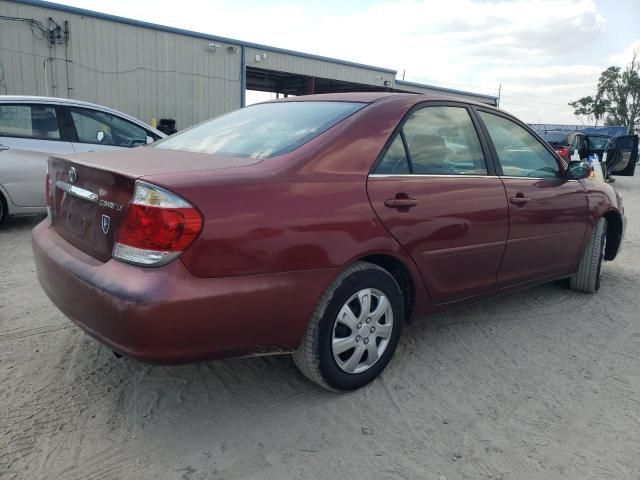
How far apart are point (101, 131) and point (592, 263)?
18.3ft

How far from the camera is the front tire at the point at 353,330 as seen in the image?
8.21 ft

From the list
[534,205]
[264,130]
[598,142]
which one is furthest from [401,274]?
[598,142]

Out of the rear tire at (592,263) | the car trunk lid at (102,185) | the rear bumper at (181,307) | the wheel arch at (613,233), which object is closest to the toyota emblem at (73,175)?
the car trunk lid at (102,185)

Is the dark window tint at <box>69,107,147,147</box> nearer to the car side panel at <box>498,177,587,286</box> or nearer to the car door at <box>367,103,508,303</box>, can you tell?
the car door at <box>367,103,508,303</box>

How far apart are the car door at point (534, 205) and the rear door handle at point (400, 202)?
936 mm

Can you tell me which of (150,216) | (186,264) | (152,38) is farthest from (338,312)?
(152,38)

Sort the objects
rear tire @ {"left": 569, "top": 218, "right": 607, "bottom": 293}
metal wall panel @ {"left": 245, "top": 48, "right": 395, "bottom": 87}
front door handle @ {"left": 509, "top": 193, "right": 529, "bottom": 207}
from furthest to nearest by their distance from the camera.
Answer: metal wall panel @ {"left": 245, "top": 48, "right": 395, "bottom": 87} → rear tire @ {"left": 569, "top": 218, "right": 607, "bottom": 293} → front door handle @ {"left": 509, "top": 193, "right": 529, "bottom": 207}

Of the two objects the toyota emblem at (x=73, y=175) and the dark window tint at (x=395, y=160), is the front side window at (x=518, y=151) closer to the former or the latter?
the dark window tint at (x=395, y=160)

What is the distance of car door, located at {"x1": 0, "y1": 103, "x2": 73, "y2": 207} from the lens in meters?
5.79

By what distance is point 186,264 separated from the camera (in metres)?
2.06

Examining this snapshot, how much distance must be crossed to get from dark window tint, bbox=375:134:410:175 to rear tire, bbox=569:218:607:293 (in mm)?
2299

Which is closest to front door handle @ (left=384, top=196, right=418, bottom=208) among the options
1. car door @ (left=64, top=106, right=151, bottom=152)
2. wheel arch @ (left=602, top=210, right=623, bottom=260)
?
wheel arch @ (left=602, top=210, right=623, bottom=260)

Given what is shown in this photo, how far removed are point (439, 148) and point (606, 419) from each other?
65.5 inches

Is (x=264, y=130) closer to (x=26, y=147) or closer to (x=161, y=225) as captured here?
(x=161, y=225)
